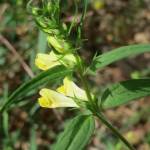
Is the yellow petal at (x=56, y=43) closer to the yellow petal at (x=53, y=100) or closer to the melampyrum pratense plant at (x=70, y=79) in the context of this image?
the melampyrum pratense plant at (x=70, y=79)

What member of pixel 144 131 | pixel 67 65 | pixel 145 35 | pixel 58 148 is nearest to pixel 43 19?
pixel 67 65

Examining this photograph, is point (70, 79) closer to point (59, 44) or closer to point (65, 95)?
point (65, 95)

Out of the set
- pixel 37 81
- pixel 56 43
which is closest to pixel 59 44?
pixel 56 43

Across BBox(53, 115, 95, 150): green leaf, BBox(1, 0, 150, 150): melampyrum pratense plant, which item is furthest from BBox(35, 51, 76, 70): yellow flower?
BBox(53, 115, 95, 150): green leaf

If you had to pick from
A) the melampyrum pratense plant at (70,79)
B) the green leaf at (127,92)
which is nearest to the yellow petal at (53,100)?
the melampyrum pratense plant at (70,79)

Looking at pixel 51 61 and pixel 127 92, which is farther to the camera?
pixel 127 92

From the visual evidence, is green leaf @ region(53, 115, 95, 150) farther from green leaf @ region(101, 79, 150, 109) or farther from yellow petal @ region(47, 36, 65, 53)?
yellow petal @ region(47, 36, 65, 53)

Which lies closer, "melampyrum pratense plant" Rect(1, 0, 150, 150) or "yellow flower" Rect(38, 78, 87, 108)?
"melampyrum pratense plant" Rect(1, 0, 150, 150)
